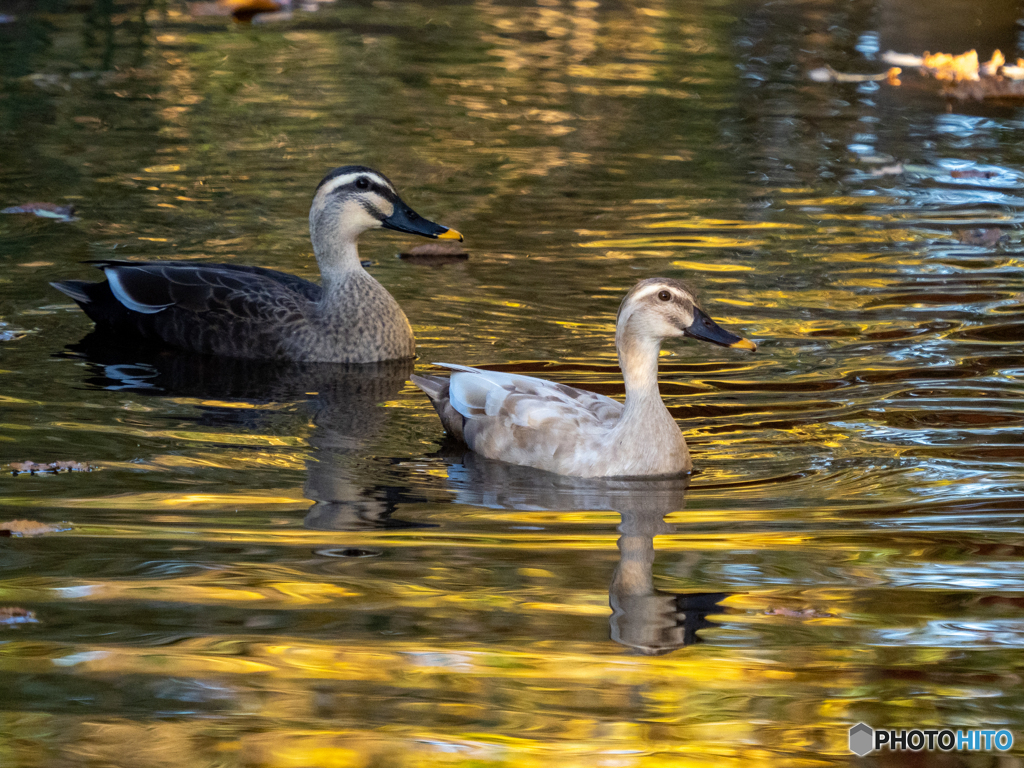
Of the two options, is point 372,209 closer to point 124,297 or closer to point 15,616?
point 124,297

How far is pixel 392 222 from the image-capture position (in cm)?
977

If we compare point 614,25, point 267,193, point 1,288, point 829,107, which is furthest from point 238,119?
point 614,25

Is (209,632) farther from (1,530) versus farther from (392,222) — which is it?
(392,222)

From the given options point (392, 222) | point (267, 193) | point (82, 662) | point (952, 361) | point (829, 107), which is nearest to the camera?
point (82, 662)

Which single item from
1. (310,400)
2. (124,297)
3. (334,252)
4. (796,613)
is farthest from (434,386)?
(796,613)

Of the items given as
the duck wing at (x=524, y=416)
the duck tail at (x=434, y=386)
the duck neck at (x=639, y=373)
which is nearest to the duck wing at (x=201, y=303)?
the duck tail at (x=434, y=386)

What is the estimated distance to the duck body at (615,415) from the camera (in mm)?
7141

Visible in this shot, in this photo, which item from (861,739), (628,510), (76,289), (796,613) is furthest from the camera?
(76,289)

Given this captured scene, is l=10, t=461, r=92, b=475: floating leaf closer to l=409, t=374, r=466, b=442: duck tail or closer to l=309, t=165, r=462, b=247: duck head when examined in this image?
l=409, t=374, r=466, b=442: duck tail

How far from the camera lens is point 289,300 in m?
9.49

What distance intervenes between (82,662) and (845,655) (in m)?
2.52

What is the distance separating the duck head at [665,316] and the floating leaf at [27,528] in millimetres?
2868

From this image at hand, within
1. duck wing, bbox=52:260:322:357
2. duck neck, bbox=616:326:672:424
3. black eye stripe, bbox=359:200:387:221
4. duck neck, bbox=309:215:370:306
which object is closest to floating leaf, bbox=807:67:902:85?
black eye stripe, bbox=359:200:387:221

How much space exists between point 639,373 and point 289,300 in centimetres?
308
